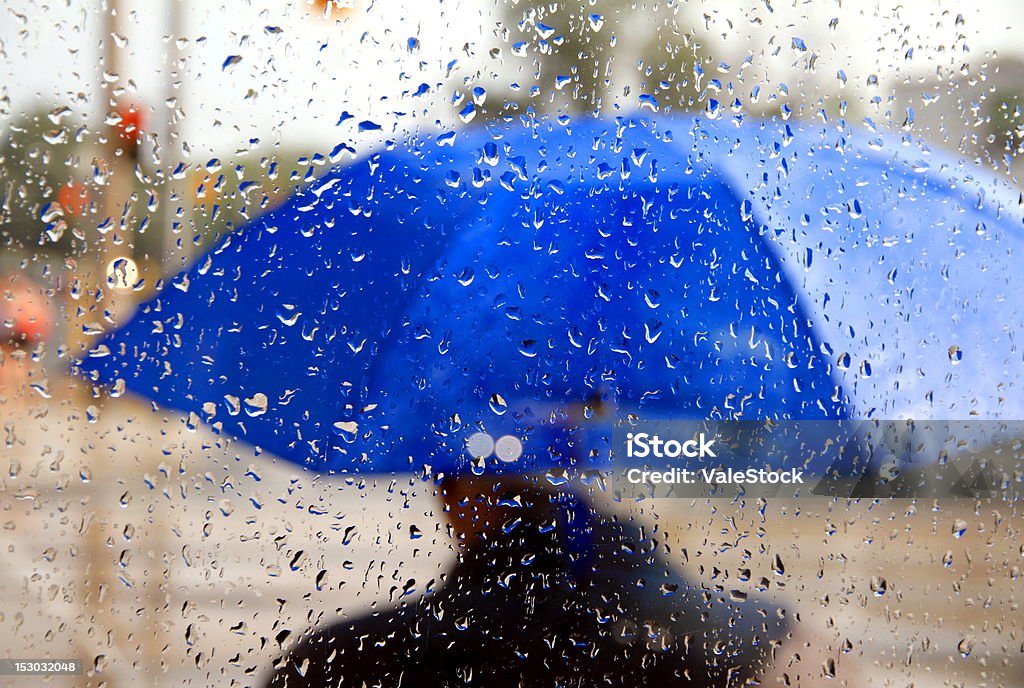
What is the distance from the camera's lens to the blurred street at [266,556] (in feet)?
4.42

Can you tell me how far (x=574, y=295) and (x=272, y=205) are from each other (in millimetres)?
490

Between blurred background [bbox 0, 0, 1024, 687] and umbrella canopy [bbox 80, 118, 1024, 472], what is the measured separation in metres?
0.05

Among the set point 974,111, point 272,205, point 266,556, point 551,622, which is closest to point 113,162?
point 272,205

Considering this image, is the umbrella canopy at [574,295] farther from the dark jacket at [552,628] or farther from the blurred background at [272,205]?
the dark jacket at [552,628]

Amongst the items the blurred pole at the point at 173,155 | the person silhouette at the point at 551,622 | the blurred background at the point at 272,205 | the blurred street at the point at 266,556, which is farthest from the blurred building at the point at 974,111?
the blurred pole at the point at 173,155

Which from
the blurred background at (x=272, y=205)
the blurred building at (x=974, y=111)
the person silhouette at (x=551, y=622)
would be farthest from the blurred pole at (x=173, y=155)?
the blurred building at (x=974, y=111)

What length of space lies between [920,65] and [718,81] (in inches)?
12.9

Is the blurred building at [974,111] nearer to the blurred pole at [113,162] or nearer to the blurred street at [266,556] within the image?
the blurred street at [266,556]

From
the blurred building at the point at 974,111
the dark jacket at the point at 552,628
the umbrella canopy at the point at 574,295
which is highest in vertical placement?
the blurred building at the point at 974,111

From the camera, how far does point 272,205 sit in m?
1.34

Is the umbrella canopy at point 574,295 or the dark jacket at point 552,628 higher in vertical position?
the umbrella canopy at point 574,295

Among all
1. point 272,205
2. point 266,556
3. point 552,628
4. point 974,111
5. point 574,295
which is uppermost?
point 974,111

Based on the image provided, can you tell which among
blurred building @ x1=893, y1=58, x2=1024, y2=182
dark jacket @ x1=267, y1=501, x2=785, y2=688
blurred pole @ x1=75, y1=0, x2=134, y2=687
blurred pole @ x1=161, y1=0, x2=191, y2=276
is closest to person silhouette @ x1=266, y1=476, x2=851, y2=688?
dark jacket @ x1=267, y1=501, x2=785, y2=688

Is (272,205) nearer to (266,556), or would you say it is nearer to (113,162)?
(113,162)
